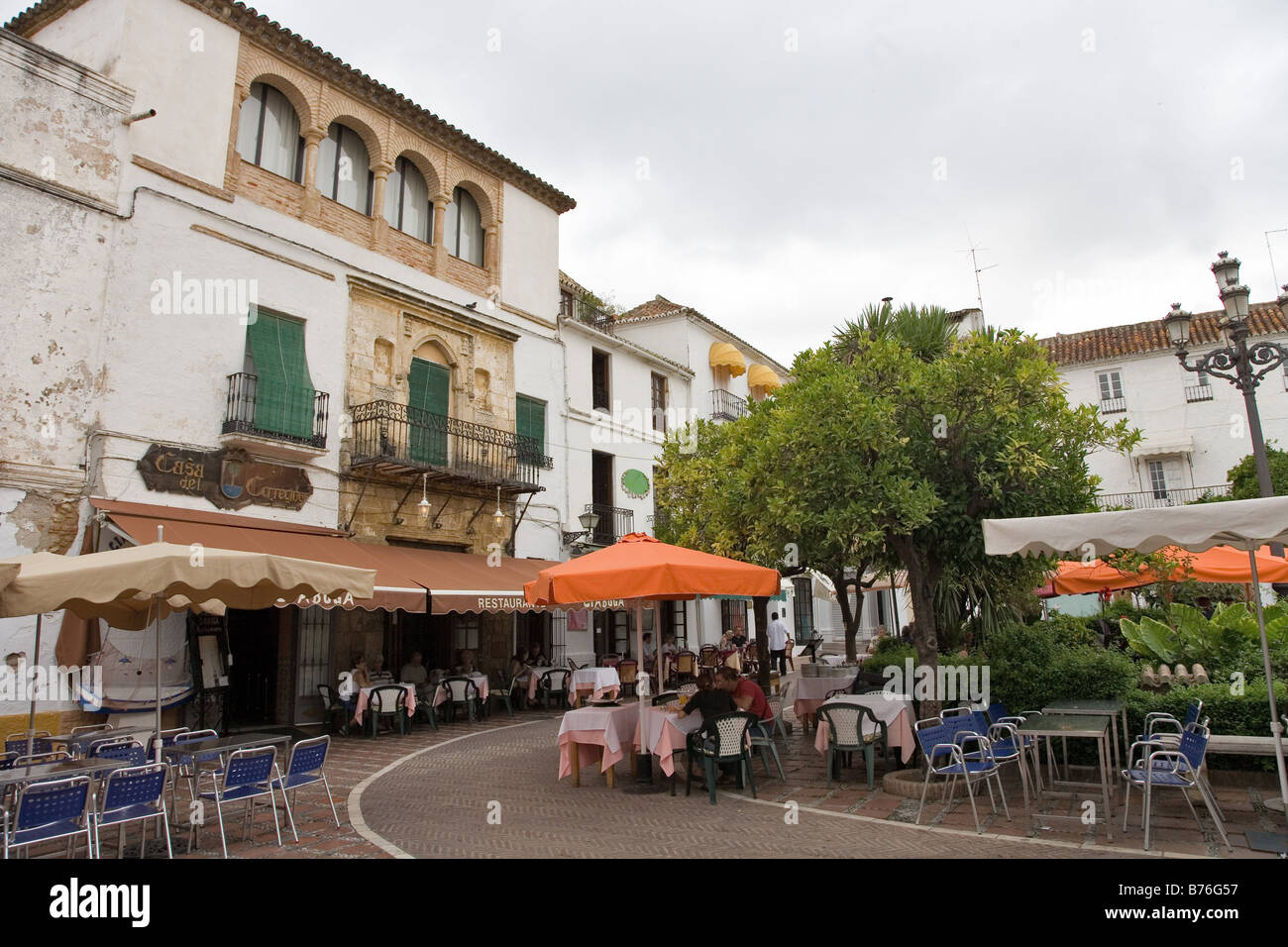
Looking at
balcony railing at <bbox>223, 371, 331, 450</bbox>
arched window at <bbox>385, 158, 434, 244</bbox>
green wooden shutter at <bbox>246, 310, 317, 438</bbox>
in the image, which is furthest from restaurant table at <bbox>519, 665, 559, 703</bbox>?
arched window at <bbox>385, 158, 434, 244</bbox>

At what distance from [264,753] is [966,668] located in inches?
303

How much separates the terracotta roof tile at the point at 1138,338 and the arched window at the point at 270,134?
84.6 ft

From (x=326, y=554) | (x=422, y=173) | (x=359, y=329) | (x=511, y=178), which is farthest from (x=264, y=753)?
(x=511, y=178)

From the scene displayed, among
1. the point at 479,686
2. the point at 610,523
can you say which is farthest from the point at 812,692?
the point at 610,523

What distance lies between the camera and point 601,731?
8719mm

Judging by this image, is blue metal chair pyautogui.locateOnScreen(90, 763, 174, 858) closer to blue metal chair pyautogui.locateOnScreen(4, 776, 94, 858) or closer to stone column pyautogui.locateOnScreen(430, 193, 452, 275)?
blue metal chair pyautogui.locateOnScreen(4, 776, 94, 858)

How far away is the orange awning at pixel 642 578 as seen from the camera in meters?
7.90

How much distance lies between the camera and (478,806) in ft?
25.6

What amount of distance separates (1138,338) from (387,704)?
31.7 m

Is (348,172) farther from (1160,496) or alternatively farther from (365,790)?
(1160,496)

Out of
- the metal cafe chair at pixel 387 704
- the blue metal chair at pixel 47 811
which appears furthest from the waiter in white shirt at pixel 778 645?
the blue metal chair at pixel 47 811

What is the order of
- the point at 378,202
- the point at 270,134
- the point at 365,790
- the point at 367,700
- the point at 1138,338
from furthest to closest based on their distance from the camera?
the point at 1138,338 → the point at 378,202 → the point at 270,134 → the point at 367,700 → the point at 365,790

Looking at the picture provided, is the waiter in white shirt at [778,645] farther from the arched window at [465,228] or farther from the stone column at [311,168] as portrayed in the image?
the stone column at [311,168]

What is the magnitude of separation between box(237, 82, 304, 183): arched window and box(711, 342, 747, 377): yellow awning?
1506cm
